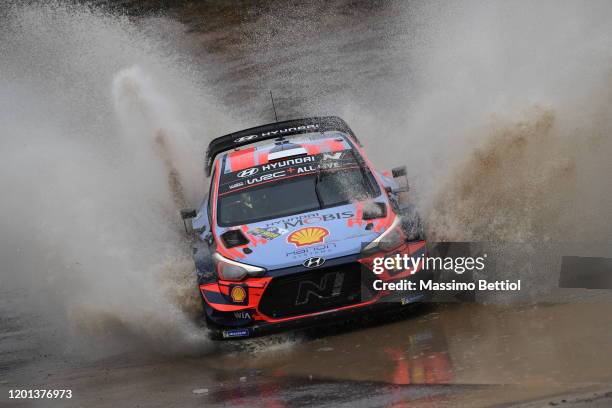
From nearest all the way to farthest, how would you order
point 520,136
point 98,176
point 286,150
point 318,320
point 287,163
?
point 318,320
point 287,163
point 286,150
point 520,136
point 98,176

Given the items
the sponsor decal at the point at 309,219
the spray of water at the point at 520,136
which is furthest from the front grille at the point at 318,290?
the spray of water at the point at 520,136

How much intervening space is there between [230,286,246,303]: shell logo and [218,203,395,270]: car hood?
24cm

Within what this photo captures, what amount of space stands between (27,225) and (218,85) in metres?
8.69

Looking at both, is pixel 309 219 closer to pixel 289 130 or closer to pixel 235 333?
pixel 235 333

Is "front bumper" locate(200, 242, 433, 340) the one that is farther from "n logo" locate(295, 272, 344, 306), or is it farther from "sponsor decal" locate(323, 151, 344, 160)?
"sponsor decal" locate(323, 151, 344, 160)

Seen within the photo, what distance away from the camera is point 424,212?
1032 centimetres

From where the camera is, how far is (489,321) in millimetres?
8070

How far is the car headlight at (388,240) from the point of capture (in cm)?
838

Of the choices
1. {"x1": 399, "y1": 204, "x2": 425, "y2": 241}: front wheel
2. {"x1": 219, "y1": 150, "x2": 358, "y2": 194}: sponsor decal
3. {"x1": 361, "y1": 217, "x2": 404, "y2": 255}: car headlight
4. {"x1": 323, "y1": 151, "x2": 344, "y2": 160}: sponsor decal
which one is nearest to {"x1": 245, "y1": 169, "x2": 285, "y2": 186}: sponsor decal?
{"x1": 219, "y1": 150, "x2": 358, "y2": 194}: sponsor decal

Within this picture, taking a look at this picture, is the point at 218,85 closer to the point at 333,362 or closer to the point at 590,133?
the point at 590,133

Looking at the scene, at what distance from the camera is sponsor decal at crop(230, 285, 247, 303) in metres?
8.38

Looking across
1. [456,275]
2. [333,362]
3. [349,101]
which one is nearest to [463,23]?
[349,101]

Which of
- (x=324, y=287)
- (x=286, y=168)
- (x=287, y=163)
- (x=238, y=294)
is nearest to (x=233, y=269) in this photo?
(x=238, y=294)

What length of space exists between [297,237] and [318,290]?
22.8 inches
